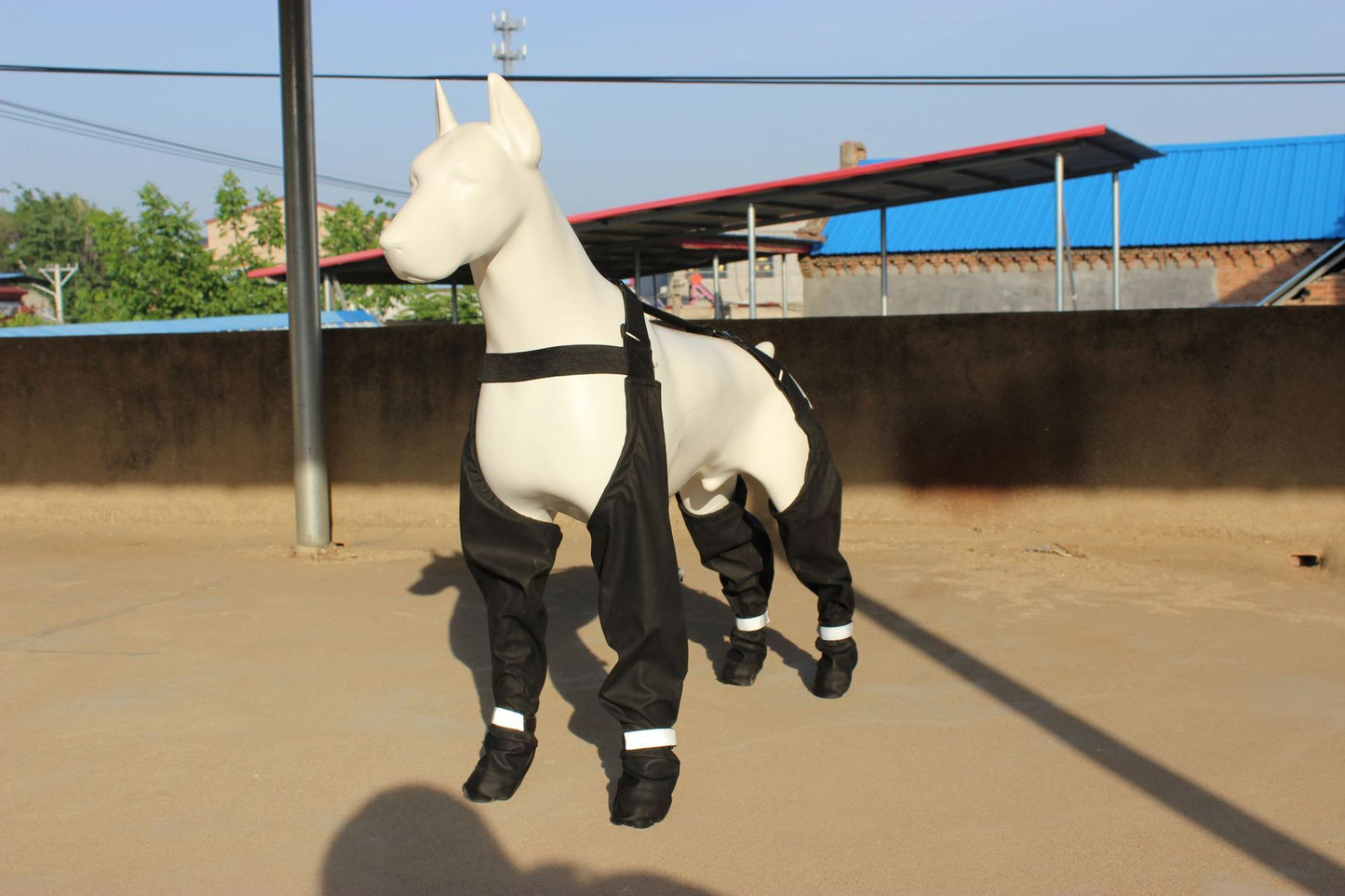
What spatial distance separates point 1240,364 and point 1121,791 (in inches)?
169

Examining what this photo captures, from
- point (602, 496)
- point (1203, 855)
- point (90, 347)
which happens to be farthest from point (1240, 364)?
point (90, 347)

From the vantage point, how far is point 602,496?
332 cm

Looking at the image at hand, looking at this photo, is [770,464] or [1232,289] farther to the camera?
[1232,289]

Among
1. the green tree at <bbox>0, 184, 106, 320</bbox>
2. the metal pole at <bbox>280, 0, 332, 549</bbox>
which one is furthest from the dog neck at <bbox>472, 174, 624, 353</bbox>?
the green tree at <bbox>0, 184, 106, 320</bbox>

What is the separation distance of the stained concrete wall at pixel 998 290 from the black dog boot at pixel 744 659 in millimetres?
23868

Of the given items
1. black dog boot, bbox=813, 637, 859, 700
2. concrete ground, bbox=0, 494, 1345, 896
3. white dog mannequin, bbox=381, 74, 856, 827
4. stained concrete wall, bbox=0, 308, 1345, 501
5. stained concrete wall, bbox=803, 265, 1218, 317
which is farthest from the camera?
stained concrete wall, bbox=803, 265, 1218, 317

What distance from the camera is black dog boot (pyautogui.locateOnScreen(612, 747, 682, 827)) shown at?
3.32 meters

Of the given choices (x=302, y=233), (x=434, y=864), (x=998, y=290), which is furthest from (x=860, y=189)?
(x=998, y=290)

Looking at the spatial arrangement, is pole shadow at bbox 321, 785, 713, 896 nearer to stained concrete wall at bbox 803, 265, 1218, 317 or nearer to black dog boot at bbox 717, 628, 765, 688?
black dog boot at bbox 717, 628, 765, 688

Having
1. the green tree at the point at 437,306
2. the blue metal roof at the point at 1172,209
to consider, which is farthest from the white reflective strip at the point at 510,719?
the green tree at the point at 437,306

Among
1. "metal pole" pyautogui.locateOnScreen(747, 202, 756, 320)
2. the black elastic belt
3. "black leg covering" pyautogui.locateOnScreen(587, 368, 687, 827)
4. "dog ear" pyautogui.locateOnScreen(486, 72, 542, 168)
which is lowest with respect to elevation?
"black leg covering" pyautogui.locateOnScreen(587, 368, 687, 827)

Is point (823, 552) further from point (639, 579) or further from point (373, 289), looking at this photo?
point (373, 289)

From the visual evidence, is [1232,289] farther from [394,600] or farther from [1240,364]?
[394,600]

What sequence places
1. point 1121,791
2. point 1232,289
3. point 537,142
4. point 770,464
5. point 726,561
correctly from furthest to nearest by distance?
1. point 1232,289
2. point 726,561
3. point 770,464
4. point 1121,791
5. point 537,142
